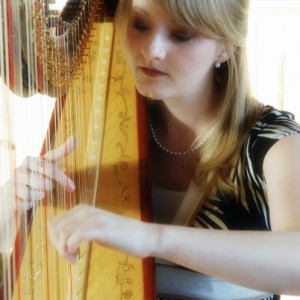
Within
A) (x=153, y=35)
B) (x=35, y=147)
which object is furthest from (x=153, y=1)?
(x=35, y=147)

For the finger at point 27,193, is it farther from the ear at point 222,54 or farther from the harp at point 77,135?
the ear at point 222,54

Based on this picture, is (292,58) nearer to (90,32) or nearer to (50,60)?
(90,32)

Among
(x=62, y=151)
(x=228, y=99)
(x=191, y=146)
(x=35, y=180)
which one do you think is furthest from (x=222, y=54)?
(x=35, y=180)

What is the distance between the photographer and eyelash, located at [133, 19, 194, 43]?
91cm

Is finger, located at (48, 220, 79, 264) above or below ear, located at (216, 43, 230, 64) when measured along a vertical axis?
below

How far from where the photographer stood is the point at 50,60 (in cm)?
77

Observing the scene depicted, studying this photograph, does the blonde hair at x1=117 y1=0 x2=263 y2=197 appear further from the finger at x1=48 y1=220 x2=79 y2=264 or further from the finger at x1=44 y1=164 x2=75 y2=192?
the finger at x1=48 y1=220 x2=79 y2=264

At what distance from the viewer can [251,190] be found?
3.24ft

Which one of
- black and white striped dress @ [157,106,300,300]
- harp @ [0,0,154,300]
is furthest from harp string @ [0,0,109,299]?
black and white striped dress @ [157,106,300,300]

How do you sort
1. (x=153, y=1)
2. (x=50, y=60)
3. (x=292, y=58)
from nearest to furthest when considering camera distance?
(x=50, y=60)
(x=153, y=1)
(x=292, y=58)

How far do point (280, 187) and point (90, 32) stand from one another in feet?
1.50

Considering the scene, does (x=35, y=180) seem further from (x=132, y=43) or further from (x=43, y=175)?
(x=132, y=43)

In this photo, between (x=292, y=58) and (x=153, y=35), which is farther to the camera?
(x=292, y=58)

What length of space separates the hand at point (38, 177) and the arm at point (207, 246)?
0.06 m
